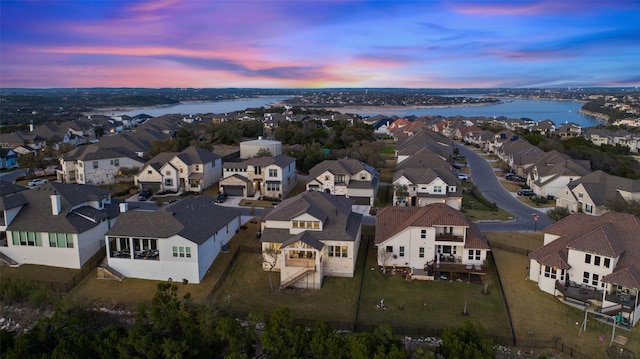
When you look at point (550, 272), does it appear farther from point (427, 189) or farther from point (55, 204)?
A: point (55, 204)

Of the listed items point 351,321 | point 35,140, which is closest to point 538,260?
point 351,321

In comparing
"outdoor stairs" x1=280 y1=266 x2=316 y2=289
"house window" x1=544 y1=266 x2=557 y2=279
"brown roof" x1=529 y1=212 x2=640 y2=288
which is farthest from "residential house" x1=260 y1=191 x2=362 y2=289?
"brown roof" x1=529 y1=212 x2=640 y2=288

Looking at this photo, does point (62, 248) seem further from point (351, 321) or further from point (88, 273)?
point (351, 321)

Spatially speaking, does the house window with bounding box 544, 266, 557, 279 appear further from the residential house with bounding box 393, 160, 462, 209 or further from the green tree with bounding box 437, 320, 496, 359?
the residential house with bounding box 393, 160, 462, 209

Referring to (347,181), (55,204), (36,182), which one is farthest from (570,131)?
(55,204)

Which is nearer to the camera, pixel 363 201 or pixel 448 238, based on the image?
pixel 448 238

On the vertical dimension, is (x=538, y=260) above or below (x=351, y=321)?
above
